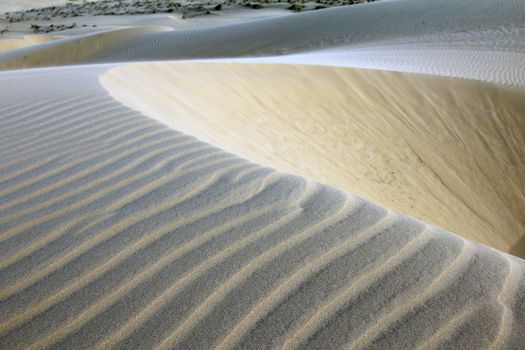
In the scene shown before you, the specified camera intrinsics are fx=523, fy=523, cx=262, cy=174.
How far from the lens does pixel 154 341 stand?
1.66 metres

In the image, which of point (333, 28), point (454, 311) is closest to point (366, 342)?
point (454, 311)

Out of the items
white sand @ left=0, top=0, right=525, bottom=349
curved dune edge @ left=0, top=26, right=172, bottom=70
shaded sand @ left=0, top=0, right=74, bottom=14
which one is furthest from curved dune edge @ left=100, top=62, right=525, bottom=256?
shaded sand @ left=0, top=0, right=74, bottom=14

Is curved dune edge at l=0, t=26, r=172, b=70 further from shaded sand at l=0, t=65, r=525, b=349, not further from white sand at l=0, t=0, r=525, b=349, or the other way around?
shaded sand at l=0, t=65, r=525, b=349

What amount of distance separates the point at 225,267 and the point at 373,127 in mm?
5406

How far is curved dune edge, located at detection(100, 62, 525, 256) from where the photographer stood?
17.3 ft

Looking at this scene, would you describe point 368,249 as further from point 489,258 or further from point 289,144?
point 289,144

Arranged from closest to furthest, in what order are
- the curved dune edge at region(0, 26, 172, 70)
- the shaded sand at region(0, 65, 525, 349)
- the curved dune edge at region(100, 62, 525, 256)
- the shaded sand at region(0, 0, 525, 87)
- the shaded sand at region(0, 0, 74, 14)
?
the shaded sand at region(0, 65, 525, 349) < the curved dune edge at region(100, 62, 525, 256) < the shaded sand at region(0, 0, 525, 87) < the curved dune edge at region(0, 26, 172, 70) < the shaded sand at region(0, 0, 74, 14)

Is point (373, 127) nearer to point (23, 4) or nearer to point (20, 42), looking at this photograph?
point (20, 42)

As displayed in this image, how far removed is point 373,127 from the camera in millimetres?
7039

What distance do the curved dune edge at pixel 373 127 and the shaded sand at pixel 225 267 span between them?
1.36 metres

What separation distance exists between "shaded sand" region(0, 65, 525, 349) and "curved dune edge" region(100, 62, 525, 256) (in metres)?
1.36

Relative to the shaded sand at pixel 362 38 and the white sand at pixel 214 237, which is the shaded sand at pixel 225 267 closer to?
the white sand at pixel 214 237

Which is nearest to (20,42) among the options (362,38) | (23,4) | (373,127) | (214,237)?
(362,38)

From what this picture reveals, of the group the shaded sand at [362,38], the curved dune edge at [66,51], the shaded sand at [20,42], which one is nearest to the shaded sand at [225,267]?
the shaded sand at [362,38]
